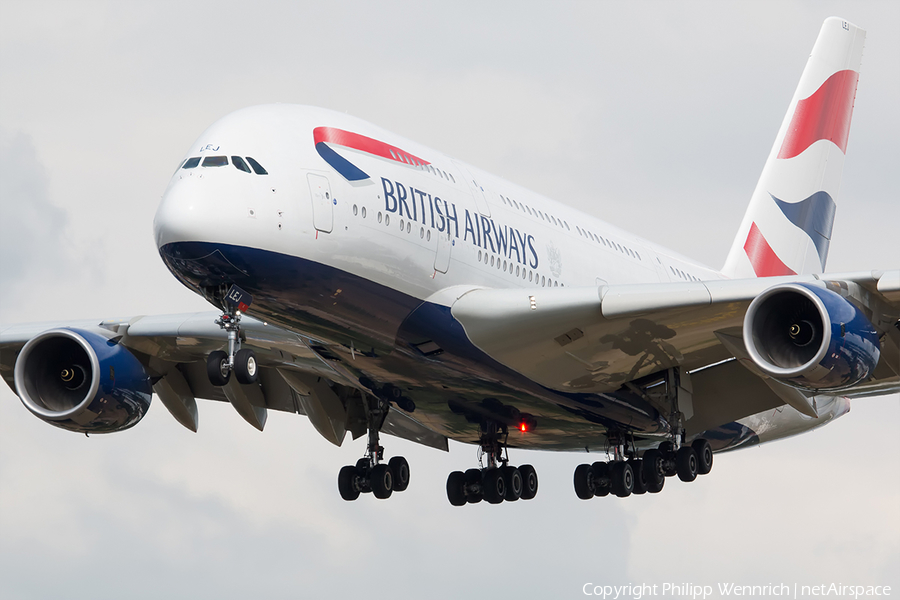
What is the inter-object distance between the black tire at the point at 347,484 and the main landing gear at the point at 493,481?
2013mm

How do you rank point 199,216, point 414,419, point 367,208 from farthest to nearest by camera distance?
point 414,419 < point 367,208 < point 199,216

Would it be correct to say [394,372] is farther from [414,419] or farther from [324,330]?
[414,419]

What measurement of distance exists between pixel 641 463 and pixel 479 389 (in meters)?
4.88

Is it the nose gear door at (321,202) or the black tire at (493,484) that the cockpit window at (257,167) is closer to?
the nose gear door at (321,202)

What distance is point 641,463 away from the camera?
2506 cm

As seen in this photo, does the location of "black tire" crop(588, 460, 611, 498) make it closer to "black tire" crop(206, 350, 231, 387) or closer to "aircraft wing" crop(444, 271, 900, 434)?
"aircraft wing" crop(444, 271, 900, 434)

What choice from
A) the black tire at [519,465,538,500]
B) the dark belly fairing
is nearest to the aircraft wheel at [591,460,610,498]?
the dark belly fairing

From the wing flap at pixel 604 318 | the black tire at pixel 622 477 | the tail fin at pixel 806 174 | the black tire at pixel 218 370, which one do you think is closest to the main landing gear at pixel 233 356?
the black tire at pixel 218 370

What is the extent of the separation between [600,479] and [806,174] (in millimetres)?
12618

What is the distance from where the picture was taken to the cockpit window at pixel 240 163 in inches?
691

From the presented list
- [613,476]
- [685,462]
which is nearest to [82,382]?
[613,476]

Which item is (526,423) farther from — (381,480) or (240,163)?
(240,163)

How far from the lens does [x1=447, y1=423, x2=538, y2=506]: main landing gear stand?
83.6ft

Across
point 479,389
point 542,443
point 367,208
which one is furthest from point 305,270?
point 542,443
